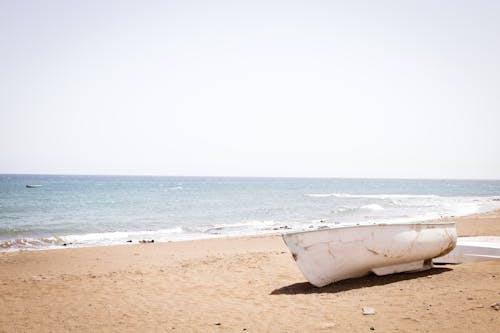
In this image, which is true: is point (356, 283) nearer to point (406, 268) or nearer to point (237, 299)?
point (406, 268)

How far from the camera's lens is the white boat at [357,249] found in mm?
6609

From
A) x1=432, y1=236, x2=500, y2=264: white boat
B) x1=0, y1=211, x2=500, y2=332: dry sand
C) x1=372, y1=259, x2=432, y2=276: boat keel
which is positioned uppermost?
x1=432, y1=236, x2=500, y2=264: white boat

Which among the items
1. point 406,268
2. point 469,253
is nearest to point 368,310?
point 406,268

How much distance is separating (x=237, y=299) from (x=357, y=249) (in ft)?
7.39

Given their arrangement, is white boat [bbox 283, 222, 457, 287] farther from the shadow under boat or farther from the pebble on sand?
the pebble on sand

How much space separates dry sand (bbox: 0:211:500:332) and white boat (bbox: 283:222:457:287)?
0.83 feet

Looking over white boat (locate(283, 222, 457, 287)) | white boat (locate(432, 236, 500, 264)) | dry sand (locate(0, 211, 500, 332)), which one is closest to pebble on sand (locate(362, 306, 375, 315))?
dry sand (locate(0, 211, 500, 332))

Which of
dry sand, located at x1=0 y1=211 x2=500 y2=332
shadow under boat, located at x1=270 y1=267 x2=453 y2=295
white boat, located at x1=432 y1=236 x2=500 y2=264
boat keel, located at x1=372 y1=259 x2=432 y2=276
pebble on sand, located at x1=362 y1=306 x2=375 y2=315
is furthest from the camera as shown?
white boat, located at x1=432 y1=236 x2=500 y2=264

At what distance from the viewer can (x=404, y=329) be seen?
437 cm

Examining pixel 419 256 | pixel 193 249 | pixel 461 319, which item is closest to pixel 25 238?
pixel 193 249

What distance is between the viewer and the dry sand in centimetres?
484

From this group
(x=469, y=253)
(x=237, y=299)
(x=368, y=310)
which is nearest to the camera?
(x=368, y=310)

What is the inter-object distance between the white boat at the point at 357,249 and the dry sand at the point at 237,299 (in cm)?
25

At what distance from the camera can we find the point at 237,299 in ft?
21.6
